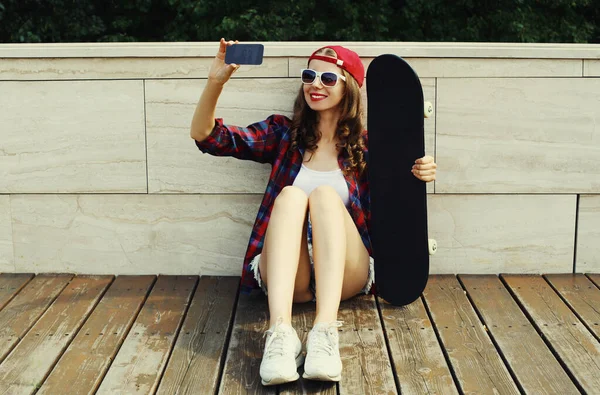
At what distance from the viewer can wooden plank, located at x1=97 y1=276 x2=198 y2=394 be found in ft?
8.28

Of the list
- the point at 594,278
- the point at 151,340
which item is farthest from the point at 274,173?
the point at 594,278

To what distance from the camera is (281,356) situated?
2.51 metres

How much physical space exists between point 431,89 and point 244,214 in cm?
99

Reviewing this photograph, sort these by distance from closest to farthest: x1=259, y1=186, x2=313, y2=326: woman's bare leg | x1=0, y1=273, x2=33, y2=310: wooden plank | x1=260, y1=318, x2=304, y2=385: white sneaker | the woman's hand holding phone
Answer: x1=260, y1=318, x2=304, y2=385: white sneaker → x1=259, y1=186, x2=313, y2=326: woman's bare leg → the woman's hand holding phone → x1=0, y1=273, x2=33, y2=310: wooden plank

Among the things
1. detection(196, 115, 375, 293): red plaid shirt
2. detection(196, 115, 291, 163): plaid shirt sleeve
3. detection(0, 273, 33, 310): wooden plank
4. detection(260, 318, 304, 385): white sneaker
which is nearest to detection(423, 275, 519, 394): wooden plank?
detection(196, 115, 375, 293): red plaid shirt

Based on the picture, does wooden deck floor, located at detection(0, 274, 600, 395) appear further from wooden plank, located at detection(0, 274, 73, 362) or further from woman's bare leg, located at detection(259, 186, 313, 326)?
woman's bare leg, located at detection(259, 186, 313, 326)

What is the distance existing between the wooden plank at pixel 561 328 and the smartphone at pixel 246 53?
1436 millimetres

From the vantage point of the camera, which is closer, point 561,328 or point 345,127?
point 561,328

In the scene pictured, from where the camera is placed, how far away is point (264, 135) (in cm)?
327

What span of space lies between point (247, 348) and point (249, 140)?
0.87 m

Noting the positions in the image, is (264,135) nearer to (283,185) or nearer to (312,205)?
(283,185)

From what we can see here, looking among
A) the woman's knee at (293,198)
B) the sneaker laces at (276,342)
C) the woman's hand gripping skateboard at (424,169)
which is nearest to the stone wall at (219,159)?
the woman's hand gripping skateboard at (424,169)

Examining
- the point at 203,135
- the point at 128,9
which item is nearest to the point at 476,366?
the point at 203,135

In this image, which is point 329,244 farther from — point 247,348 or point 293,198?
point 247,348
